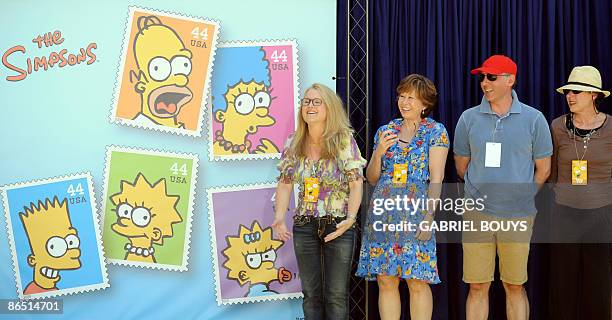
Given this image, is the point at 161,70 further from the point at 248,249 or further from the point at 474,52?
the point at 474,52

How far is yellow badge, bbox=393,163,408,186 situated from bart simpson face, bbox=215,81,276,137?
81 centimetres

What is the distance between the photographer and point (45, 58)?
11.6 ft

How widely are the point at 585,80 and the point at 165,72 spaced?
2.26m

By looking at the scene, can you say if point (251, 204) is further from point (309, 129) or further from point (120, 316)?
point (120, 316)

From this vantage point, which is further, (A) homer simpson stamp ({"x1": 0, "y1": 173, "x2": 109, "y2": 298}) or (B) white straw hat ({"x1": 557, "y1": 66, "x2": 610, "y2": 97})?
(A) homer simpson stamp ({"x1": 0, "y1": 173, "x2": 109, "y2": 298})

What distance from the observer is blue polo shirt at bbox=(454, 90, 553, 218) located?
3.05 m

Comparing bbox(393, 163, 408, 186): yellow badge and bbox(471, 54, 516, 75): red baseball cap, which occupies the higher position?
bbox(471, 54, 516, 75): red baseball cap

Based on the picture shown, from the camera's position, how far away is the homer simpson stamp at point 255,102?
11.4ft

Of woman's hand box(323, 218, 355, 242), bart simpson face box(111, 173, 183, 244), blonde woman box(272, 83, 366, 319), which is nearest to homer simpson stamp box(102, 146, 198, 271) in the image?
bart simpson face box(111, 173, 183, 244)

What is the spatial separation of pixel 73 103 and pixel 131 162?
484mm

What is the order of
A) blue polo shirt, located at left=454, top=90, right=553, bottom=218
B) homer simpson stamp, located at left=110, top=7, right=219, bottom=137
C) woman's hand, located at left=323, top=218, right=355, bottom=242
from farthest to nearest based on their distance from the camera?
homer simpson stamp, located at left=110, top=7, right=219, bottom=137 < blue polo shirt, located at left=454, top=90, right=553, bottom=218 < woman's hand, located at left=323, top=218, right=355, bottom=242

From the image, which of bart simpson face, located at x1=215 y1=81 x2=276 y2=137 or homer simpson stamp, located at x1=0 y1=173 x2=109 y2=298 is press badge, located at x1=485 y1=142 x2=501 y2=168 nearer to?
bart simpson face, located at x1=215 y1=81 x2=276 y2=137

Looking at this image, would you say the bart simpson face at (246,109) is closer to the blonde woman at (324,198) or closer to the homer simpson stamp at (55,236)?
the blonde woman at (324,198)

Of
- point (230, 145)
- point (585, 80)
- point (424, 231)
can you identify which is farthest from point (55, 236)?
point (585, 80)
